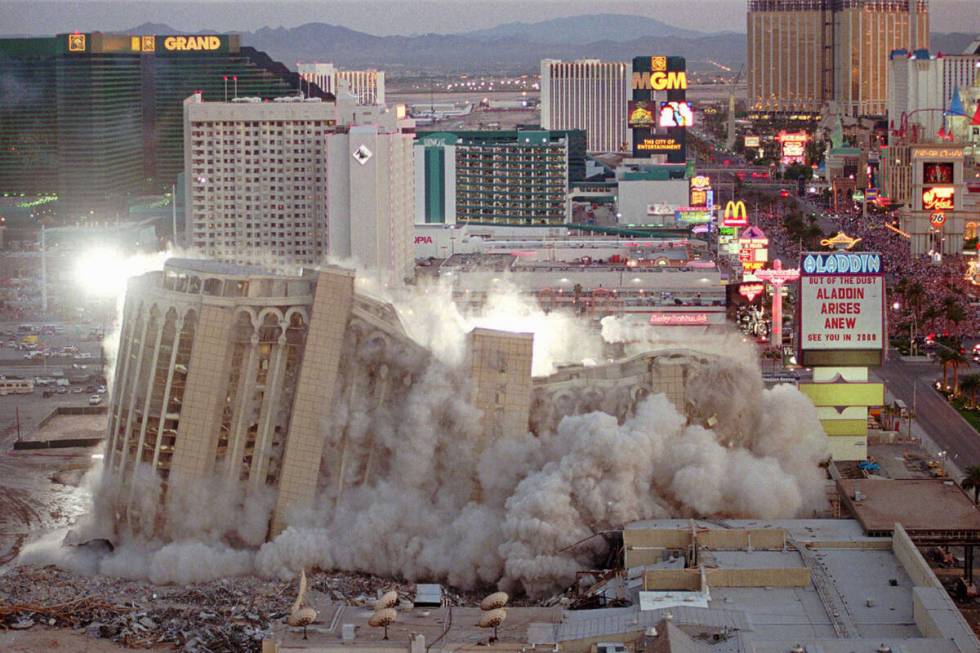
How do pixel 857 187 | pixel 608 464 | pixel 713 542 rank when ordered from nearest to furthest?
pixel 713 542 < pixel 608 464 < pixel 857 187

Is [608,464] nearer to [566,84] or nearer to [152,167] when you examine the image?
[152,167]

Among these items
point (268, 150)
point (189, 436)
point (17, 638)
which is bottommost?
point (17, 638)

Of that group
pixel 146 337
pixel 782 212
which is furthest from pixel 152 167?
pixel 146 337

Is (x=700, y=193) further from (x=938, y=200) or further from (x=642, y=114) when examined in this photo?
(x=642, y=114)

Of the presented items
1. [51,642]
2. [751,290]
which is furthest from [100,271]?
[51,642]

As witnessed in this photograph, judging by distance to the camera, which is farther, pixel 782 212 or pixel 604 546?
pixel 782 212

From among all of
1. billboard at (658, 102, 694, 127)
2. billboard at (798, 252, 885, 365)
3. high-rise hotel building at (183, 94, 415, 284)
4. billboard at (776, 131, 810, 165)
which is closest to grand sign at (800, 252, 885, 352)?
billboard at (798, 252, 885, 365)

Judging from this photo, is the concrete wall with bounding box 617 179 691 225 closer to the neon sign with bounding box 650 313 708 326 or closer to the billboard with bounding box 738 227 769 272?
the billboard with bounding box 738 227 769 272

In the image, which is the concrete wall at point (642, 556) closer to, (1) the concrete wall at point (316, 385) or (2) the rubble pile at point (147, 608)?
(2) the rubble pile at point (147, 608)
